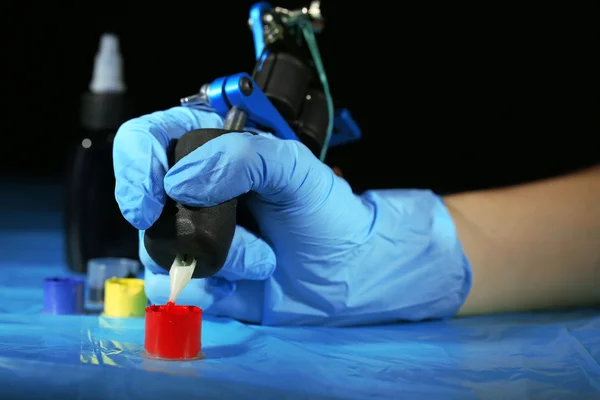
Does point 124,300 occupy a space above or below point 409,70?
below

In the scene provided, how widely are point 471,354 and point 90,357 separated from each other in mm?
402

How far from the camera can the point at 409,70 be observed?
2201mm

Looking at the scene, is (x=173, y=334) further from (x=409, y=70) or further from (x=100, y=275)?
(x=409, y=70)

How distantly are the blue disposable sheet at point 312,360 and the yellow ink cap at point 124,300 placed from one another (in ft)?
0.09

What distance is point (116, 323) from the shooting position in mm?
911

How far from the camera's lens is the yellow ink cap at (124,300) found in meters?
0.95

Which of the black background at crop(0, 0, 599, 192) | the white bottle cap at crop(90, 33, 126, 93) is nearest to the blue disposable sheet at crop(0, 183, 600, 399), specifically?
the white bottle cap at crop(90, 33, 126, 93)

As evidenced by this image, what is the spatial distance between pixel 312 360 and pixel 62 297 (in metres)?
0.38

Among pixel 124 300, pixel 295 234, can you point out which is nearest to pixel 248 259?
pixel 295 234

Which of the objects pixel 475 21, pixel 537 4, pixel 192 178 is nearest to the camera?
pixel 192 178

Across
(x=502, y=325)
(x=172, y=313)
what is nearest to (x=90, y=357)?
(x=172, y=313)

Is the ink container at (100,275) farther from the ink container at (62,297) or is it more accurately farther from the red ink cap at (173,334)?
the red ink cap at (173,334)

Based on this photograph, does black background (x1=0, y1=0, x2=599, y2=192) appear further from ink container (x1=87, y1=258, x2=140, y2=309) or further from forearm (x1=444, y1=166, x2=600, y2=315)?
forearm (x1=444, y1=166, x2=600, y2=315)

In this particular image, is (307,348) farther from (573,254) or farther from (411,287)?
(573,254)
